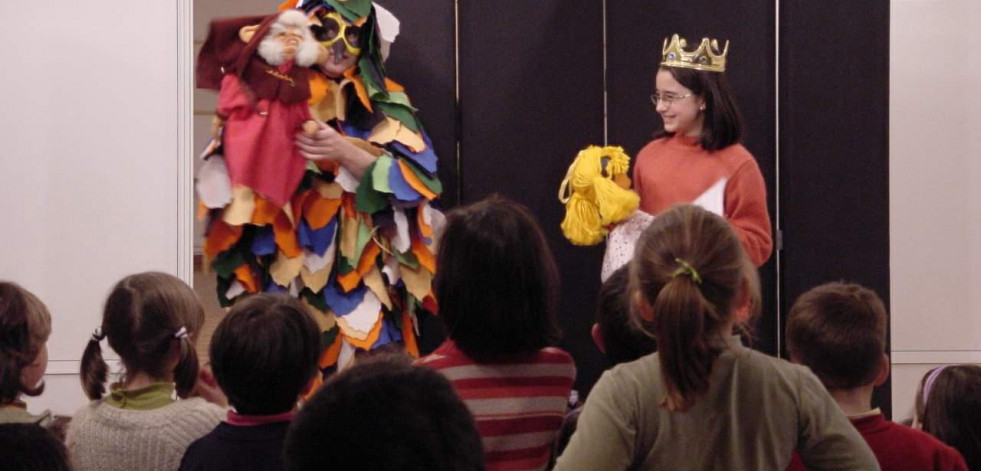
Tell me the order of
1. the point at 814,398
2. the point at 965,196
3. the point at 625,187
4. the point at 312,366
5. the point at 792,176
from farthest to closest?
the point at 965,196 < the point at 792,176 < the point at 625,187 < the point at 312,366 < the point at 814,398

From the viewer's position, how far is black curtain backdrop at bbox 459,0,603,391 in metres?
3.58

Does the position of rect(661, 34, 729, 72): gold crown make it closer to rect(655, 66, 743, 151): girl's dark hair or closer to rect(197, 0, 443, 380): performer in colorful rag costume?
rect(655, 66, 743, 151): girl's dark hair

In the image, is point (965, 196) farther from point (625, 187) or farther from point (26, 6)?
point (26, 6)

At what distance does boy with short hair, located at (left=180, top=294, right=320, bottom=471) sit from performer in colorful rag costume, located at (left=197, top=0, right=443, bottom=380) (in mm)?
1085

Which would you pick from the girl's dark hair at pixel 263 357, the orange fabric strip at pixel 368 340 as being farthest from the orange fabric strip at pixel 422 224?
the girl's dark hair at pixel 263 357

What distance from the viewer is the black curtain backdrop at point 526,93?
3.58 m

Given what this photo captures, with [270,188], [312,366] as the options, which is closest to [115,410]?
[312,366]

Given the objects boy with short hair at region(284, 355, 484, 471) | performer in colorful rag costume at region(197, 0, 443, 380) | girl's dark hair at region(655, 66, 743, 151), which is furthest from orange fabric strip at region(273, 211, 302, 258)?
boy with short hair at region(284, 355, 484, 471)

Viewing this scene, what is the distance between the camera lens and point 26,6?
3.97m

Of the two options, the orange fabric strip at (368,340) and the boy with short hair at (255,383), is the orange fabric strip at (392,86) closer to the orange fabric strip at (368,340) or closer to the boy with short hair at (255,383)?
the orange fabric strip at (368,340)

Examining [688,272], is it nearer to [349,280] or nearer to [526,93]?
[349,280]

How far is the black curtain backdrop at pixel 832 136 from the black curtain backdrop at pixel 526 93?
591 mm

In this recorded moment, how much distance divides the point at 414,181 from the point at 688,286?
150 centimetres

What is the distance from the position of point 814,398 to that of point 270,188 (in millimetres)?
1634
